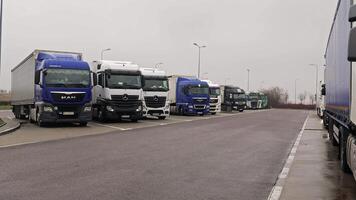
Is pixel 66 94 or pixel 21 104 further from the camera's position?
pixel 21 104

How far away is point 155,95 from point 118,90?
218 inches

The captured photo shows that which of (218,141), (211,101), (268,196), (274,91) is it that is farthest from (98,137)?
(274,91)

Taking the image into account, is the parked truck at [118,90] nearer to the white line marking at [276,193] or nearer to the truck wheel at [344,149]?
the truck wheel at [344,149]

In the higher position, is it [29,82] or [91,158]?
[29,82]

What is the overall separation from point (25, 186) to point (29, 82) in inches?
698

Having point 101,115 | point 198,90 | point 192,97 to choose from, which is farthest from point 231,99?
point 101,115

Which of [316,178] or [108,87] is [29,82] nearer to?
[108,87]

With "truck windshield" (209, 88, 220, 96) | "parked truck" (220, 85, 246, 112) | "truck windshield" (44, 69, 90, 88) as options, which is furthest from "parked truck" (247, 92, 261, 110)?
"truck windshield" (44, 69, 90, 88)

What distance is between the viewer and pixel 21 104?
27.6 meters

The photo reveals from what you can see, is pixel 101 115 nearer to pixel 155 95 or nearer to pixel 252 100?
pixel 155 95

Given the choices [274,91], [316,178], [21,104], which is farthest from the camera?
[274,91]

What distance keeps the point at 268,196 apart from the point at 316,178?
7.32 feet

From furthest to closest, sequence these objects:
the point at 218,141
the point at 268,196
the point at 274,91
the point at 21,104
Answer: the point at 274,91 → the point at 21,104 → the point at 218,141 → the point at 268,196

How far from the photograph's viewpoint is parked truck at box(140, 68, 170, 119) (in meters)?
29.6
